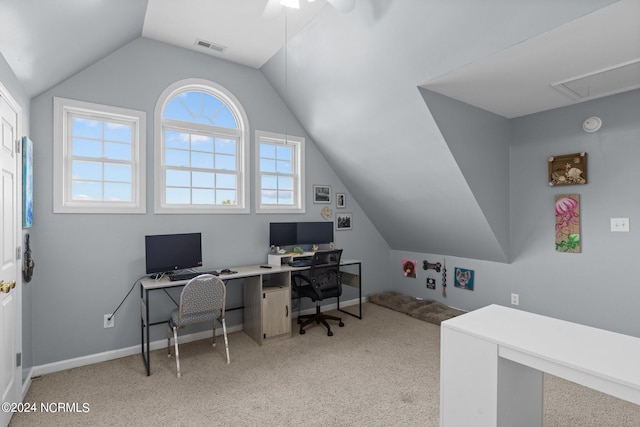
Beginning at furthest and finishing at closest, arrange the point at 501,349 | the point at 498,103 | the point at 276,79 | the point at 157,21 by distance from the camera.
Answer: the point at 276,79
the point at 498,103
the point at 157,21
the point at 501,349

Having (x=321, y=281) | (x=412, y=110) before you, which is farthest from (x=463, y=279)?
(x=412, y=110)

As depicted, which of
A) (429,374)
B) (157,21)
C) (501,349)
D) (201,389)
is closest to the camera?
(501,349)

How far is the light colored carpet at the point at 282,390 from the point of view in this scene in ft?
7.24

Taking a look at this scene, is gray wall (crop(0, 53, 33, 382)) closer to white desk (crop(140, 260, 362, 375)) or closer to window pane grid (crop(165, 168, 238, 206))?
white desk (crop(140, 260, 362, 375))

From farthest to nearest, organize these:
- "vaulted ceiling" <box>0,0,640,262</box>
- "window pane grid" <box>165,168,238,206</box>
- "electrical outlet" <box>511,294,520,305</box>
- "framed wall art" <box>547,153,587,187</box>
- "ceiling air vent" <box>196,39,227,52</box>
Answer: "electrical outlet" <box>511,294,520,305</box>, "window pane grid" <box>165,168,238,206</box>, "ceiling air vent" <box>196,39,227,52</box>, "framed wall art" <box>547,153,587,187</box>, "vaulted ceiling" <box>0,0,640,262</box>

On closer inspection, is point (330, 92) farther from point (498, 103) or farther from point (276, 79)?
point (498, 103)

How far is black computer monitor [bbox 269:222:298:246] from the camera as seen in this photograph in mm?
4051

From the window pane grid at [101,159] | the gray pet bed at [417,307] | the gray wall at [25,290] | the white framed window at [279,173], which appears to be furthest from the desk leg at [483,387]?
the window pane grid at [101,159]

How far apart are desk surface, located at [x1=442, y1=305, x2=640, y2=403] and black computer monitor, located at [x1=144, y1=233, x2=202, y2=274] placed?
2561mm

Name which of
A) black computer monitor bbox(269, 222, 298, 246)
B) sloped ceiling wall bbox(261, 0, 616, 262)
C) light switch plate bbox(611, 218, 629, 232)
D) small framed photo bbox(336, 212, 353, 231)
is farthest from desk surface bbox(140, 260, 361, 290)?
light switch plate bbox(611, 218, 629, 232)

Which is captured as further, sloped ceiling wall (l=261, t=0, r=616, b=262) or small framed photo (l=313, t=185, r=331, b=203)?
small framed photo (l=313, t=185, r=331, b=203)

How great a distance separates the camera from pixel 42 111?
9.38 feet

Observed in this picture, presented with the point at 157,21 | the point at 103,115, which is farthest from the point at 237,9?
the point at 103,115

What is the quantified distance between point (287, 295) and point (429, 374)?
1625 millimetres
